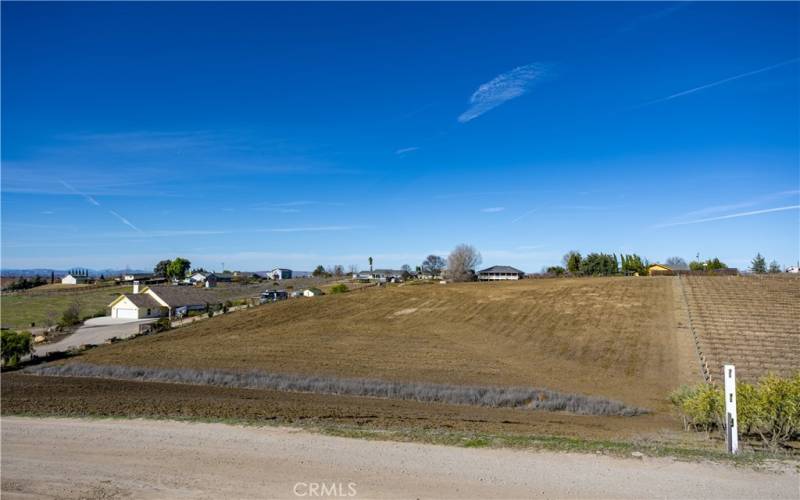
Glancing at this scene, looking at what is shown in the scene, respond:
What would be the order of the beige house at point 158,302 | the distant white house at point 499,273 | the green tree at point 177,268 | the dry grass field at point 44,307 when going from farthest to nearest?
the green tree at point 177,268, the distant white house at point 499,273, the beige house at point 158,302, the dry grass field at point 44,307

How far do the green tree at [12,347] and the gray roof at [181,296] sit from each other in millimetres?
29971

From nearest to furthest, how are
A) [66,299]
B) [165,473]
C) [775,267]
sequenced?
[165,473], [66,299], [775,267]

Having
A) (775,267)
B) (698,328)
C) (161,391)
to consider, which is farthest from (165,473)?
(775,267)

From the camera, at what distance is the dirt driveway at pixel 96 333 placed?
43431mm

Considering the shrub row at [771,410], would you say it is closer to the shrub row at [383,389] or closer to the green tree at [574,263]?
the shrub row at [383,389]

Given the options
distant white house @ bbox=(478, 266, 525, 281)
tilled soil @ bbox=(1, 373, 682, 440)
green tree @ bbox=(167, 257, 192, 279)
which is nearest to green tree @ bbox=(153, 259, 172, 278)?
green tree @ bbox=(167, 257, 192, 279)

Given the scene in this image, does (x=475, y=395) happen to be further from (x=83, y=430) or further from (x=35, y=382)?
(x=35, y=382)

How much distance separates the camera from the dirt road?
25.7 ft

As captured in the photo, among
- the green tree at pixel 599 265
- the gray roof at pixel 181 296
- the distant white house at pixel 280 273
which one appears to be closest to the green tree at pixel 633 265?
the green tree at pixel 599 265

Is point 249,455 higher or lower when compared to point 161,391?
higher

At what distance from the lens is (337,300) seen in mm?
→ 60750

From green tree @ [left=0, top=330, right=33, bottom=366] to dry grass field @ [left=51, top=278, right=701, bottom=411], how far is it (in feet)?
13.4

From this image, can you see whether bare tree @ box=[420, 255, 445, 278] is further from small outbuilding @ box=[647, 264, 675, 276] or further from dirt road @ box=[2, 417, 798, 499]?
dirt road @ box=[2, 417, 798, 499]

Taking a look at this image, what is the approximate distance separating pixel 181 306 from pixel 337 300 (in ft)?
80.3
